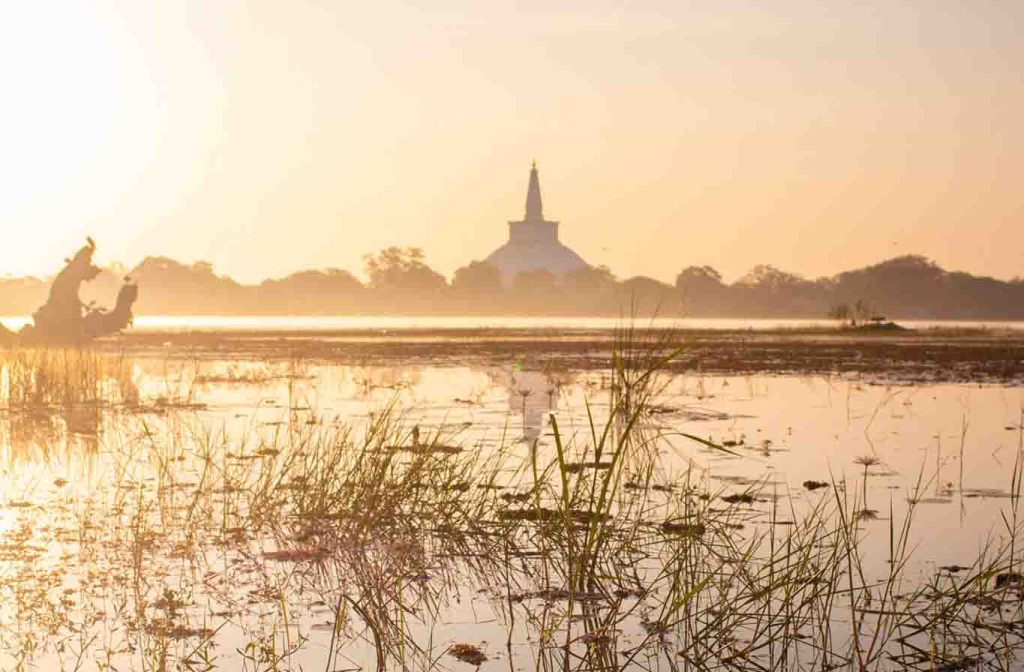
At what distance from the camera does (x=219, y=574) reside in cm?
773

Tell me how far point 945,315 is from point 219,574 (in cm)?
13271

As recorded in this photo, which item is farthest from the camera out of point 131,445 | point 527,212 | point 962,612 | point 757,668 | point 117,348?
point 527,212

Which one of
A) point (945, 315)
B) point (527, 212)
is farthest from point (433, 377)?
point (527, 212)

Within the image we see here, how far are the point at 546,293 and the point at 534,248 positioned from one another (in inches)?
1504

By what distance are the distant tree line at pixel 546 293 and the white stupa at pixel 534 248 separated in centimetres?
1581

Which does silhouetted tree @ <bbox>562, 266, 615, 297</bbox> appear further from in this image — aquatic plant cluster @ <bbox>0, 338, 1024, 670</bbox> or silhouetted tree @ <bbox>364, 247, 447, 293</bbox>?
aquatic plant cluster @ <bbox>0, 338, 1024, 670</bbox>

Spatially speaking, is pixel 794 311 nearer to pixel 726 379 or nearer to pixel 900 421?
pixel 726 379

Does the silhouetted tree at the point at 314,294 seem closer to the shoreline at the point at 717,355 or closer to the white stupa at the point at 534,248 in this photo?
the white stupa at the point at 534,248

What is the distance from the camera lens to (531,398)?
67.1 ft

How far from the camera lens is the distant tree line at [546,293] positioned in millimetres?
132125

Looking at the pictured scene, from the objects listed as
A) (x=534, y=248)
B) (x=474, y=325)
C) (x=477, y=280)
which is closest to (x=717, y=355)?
(x=474, y=325)

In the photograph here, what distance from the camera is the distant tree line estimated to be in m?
132

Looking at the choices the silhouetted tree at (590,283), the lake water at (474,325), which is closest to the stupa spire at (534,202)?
the silhouetted tree at (590,283)

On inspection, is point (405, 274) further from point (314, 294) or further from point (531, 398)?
point (531, 398)
